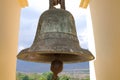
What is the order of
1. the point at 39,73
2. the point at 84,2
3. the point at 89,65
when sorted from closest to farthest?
the point at 39,73 < the point at 89,65 < the point at 84,2

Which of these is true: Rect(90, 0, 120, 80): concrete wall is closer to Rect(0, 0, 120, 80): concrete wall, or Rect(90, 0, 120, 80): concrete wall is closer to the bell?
Rect(0, 0, 120, 80): concrete wall

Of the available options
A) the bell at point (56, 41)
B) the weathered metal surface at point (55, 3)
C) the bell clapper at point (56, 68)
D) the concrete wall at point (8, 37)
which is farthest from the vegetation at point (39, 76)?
the weathered metal surface at point (55, 3)

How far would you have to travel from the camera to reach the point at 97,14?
1.94 metres

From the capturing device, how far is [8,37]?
1762 millimetres

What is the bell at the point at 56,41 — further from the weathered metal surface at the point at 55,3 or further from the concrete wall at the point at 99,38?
the concrete wall at the point at 99,38

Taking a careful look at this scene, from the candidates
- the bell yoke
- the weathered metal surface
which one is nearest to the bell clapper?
the bell yoke

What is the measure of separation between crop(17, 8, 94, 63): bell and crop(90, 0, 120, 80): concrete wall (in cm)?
22

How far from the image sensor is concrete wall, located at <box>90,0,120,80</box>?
1.50 metres

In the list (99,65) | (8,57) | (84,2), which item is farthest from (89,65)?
(8,57)

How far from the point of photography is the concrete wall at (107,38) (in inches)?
59.2

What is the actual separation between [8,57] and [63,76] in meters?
0.44

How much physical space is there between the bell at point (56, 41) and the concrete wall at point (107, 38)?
0.74 ft

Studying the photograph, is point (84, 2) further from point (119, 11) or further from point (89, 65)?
point (119, 11)

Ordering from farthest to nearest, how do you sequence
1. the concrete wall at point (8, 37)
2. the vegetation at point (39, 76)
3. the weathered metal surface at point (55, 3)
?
the vegetation at point (39, 76)
the concrete wall at point (8, 37)
the weathered metal surface at point (55, 3)
